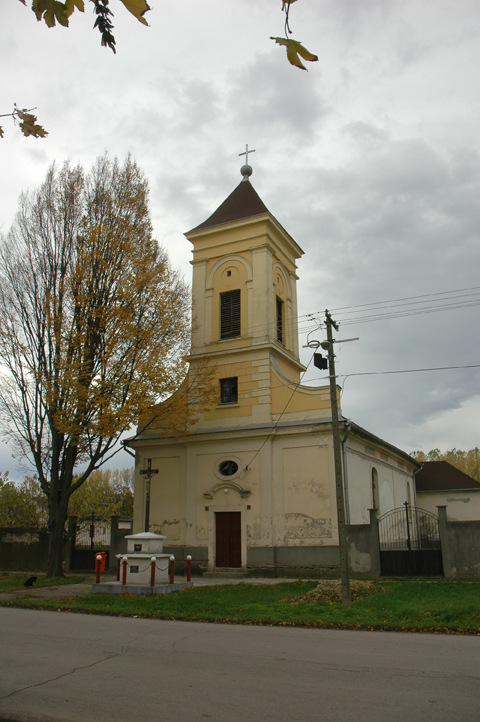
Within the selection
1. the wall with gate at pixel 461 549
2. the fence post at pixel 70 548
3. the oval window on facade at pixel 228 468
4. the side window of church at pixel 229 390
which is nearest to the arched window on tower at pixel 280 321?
the side window of church at pixel 229 390

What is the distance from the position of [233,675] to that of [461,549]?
45.9 ft

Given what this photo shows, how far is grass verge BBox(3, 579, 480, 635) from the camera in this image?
33.2 feet

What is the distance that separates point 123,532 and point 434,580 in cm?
1317

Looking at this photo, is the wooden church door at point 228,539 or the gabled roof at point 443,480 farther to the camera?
the gabled roof at point 443,480

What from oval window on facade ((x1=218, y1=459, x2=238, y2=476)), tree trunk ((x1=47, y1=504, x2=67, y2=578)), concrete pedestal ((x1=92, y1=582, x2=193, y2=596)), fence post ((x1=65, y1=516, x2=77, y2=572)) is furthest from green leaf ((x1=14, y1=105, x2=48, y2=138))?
fence post ((x1=65, y1=516, x2=77, y2=572))

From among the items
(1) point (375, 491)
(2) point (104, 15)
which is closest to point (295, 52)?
(2) point (104, 15)

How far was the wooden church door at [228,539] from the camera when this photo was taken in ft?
71.6

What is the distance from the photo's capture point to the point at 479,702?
5.44 m

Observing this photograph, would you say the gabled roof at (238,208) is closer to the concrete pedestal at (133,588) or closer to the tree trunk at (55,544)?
the tree trunk at (55,544)

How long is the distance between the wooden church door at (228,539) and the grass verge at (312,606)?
6.34m

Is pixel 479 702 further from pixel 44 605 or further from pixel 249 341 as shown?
pixel 249 341

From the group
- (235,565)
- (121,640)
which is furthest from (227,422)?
(121,640)

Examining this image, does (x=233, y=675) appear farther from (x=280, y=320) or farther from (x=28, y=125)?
(x=280, y=320)

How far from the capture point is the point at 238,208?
27.6 meters
